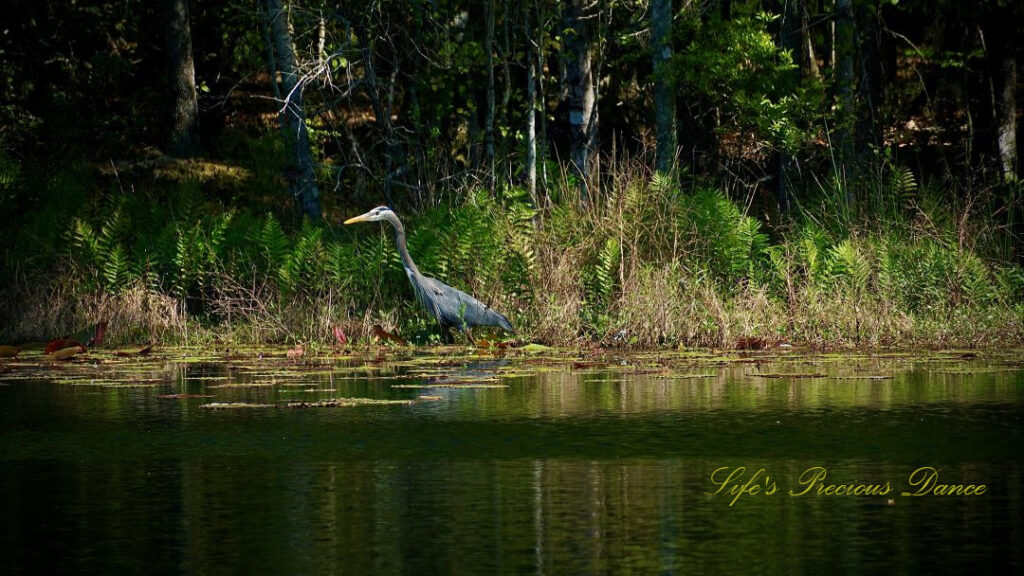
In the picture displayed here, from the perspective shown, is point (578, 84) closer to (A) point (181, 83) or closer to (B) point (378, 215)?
(B) point (378, 215)

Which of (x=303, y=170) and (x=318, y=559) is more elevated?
(x=303, y=170)

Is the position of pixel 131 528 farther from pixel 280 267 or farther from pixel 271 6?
pixel 271 6

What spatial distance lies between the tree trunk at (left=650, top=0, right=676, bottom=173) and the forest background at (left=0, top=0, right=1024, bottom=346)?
0.03 m

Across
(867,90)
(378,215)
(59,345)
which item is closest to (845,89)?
(867,90)

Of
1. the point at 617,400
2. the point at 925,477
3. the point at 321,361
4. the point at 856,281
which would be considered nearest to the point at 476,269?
the point at 321,361

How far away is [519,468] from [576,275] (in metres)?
6.84

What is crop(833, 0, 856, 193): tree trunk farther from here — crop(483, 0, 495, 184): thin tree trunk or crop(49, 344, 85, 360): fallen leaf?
crop(49, 344, 85, 360): fallen leaf

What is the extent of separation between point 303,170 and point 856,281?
7188 mm

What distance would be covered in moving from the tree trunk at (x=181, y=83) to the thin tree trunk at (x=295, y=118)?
5.51m

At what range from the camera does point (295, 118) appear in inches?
687

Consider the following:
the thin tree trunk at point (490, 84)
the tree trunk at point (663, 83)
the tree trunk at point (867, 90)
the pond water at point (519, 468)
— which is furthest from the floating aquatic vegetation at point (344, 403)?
the tree trunk at point (867, 90)

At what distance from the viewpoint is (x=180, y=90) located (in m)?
23.5

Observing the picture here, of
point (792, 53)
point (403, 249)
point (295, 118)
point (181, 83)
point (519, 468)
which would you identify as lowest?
point (519, 468)

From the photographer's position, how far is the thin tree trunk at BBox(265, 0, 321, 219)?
1641 centimetres
